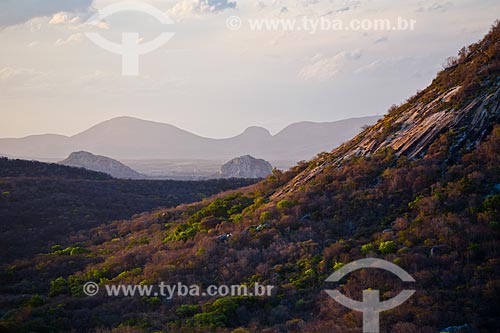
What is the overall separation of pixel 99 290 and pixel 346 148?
16.2 meters

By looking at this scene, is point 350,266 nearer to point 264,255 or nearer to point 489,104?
point 264,255

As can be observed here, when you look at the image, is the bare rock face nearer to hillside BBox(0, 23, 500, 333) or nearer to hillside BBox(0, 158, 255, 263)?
hillside BBox(0, 158, 255, 263)

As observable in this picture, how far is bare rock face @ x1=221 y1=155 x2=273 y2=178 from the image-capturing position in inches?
4188

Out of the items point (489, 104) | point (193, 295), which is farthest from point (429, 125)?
point (193, 295)

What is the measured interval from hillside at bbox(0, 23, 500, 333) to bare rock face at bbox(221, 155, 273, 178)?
261 feet

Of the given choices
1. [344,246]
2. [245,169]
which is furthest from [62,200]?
[245,169]

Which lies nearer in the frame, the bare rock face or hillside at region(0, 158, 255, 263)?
hillside at region(0, 158, 255, 263)

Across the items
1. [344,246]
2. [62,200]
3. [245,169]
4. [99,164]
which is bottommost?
[344,246]

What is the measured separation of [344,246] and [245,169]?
303 feet

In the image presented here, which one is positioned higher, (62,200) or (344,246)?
(62,200)

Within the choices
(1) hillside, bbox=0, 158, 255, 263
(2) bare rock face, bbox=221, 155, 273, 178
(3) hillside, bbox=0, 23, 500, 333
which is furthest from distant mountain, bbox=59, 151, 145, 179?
(3) hillside, bbox=0, 23, 500, 333

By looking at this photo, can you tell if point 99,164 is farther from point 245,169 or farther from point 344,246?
point 344,246

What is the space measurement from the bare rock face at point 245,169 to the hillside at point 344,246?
261 ft

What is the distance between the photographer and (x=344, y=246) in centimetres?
1556
